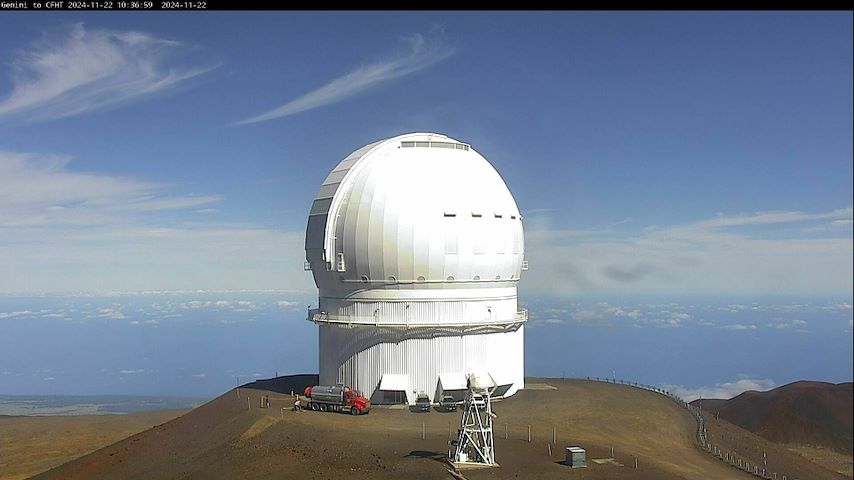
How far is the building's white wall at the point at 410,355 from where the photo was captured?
139ft

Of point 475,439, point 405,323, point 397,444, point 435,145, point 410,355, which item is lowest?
point 397,444

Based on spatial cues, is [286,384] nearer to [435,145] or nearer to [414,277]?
[414,277]

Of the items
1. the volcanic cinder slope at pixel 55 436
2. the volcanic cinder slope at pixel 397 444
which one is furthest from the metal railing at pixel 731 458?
the volcanic cinder slope at pixel 55 436

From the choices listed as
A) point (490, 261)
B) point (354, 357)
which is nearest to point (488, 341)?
point (490, 261)

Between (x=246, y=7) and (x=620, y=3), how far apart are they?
785 cm

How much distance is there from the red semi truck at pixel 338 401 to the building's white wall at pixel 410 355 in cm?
260

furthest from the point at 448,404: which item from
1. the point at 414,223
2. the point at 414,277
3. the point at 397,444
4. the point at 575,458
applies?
the point at 575,458

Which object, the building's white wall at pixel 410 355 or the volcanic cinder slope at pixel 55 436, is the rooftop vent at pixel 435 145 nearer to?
the building's white wall at pixel 410 355

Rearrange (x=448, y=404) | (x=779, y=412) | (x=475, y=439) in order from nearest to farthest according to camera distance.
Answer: (x=475, y=439) → (x=448, y=404) → (x=779, y=412)

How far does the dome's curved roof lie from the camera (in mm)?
42438

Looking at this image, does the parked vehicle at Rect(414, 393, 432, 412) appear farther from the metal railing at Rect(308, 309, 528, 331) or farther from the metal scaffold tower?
the metal scaffold tower

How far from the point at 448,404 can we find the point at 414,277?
7331 millimetres

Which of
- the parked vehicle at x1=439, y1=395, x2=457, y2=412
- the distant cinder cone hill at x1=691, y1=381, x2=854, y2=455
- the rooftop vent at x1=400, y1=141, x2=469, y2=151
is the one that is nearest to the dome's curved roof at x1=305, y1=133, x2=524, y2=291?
the rooftop vent at x1=400, y1=141, x2=469, y2=151

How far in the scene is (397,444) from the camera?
3328 cm
